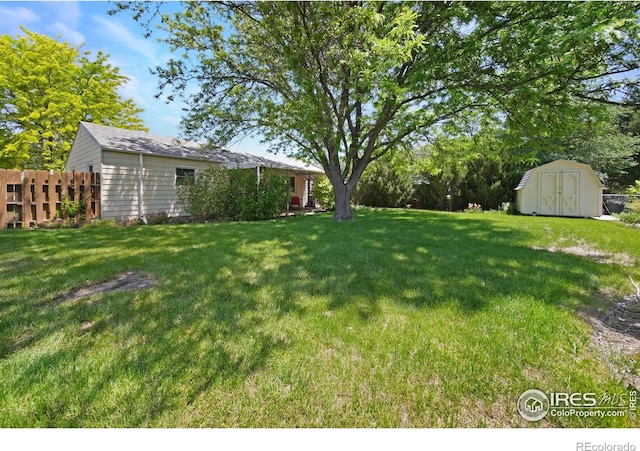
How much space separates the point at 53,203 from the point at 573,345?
12760 mm

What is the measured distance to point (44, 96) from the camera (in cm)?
1741

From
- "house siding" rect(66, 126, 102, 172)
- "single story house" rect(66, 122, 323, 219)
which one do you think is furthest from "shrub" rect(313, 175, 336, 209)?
"house siding" rect(66, 126, 102, 172)

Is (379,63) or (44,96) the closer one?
(379,63)

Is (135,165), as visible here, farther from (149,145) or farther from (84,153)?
(84,153)

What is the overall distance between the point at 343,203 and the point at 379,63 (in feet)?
16.0

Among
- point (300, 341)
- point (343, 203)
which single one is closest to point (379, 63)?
point (343, 203)

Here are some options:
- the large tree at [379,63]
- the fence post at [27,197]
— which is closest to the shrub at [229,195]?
the large tree at [379,63]

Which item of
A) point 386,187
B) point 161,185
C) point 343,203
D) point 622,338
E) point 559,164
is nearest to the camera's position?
point 622,338

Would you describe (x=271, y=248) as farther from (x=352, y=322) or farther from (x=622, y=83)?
(x=622, y=83)

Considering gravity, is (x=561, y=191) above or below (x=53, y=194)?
above

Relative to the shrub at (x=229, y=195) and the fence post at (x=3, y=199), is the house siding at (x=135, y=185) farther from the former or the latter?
the fence post at (x=3, y=199)

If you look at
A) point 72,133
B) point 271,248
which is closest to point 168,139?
point 72,133

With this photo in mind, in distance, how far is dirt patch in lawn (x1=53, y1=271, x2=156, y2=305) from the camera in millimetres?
3072

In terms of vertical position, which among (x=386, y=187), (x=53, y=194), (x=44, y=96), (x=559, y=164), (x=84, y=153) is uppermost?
(x=44, y=96)
